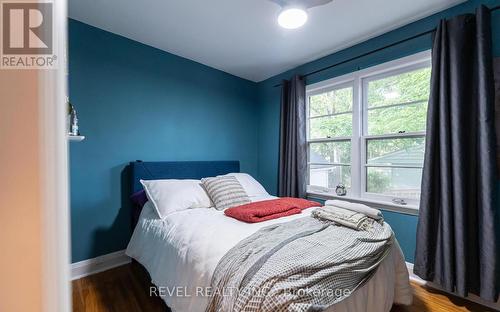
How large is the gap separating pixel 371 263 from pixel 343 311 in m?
0.35

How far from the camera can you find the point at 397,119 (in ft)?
7.71

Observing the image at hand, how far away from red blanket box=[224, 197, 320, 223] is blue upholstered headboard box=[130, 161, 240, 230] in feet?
3.40

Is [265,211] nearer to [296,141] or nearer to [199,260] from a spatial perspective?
[199,260]

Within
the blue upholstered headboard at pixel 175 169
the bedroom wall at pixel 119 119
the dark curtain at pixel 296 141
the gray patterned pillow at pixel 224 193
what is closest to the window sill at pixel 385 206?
the dark curtain at pixel 296 141

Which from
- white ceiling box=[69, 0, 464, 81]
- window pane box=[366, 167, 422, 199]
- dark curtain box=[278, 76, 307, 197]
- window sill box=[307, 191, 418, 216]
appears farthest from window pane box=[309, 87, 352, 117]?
window sill box=[307, 191, 418, 216]

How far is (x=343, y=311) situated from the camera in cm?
106

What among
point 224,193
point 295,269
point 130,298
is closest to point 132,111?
point 224,193

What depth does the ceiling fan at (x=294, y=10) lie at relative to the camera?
60.4 inches

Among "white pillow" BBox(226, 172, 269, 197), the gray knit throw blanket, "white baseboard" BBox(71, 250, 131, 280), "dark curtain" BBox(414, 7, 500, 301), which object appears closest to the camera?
the gray knit throw blanket

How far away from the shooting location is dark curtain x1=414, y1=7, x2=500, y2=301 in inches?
65.9

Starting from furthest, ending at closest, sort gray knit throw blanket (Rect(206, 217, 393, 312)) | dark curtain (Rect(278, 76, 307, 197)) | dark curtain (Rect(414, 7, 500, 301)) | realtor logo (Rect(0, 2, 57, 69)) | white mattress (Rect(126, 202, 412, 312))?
dark curtain (Rect(278, 76, 307, 197)) → dark curtain (Rect(414, 7, 500, 301)) → white mattress (Rect(126, 202, 412, 312)) → gray knit throw blanket (Rect(206, 217, 393, 312)) → realtor logo (Rect(0, 2, 57, 69))

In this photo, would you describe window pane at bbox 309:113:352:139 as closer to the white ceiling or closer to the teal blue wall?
the teal blue wall

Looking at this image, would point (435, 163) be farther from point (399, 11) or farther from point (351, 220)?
point (399, 11)

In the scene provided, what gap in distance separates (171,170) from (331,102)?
218 centimetres
